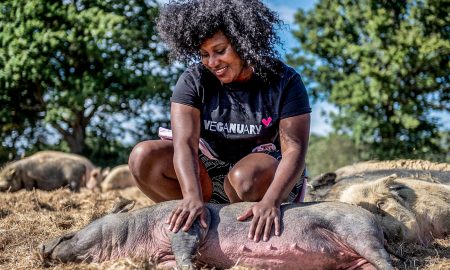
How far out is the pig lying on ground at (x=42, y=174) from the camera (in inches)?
392

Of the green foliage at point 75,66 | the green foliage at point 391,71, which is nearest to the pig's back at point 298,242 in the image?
the green foliage at point 75,66

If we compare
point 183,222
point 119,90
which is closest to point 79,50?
point 119,90

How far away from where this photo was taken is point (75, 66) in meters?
15.9

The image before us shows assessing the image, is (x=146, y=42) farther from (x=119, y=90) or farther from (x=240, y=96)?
(x=240, y=96)

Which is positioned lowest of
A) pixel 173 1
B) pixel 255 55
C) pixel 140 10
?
pixel 255 55

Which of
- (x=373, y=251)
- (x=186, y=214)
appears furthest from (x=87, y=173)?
(x=373, y=251)

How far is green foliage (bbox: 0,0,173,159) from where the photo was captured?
14.9 meters

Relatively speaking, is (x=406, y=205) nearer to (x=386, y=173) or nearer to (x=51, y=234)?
(x=386, y=173)

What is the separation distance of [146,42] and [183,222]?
12676 millimetres

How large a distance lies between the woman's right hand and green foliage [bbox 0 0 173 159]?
36.6 ft

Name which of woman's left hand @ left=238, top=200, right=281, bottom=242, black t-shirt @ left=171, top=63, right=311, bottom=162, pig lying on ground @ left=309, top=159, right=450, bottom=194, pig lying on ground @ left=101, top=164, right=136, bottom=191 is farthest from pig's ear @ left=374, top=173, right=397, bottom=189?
pig lying on ground @ left=101, top=164, right=136, bottom=191

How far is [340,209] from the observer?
12.7ft

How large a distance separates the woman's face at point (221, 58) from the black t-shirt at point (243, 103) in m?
0.15

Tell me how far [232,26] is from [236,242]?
1487mm
